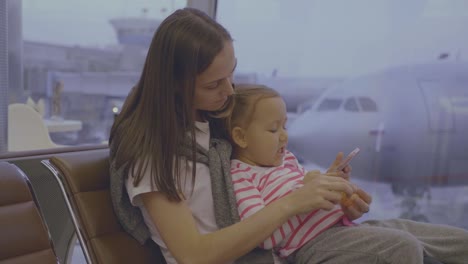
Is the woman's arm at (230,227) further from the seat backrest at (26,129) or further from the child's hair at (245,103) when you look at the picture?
the seat backrest at (26,129)

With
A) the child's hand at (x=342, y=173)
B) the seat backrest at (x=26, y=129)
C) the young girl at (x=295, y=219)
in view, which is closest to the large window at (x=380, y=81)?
the seat backrest at (x=26, y=129)

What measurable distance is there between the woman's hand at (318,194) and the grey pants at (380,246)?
0.10 meters

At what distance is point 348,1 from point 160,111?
1913 millimetres

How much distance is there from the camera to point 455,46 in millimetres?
2500

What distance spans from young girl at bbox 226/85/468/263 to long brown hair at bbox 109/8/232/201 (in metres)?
0.19

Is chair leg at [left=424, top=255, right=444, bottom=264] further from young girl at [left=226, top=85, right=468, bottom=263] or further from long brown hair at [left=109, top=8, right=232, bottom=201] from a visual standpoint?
long brown hair at [left=109, top=8, right=232, bottom=201]

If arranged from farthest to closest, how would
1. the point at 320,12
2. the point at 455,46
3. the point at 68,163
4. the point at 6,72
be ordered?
the point at 320,12
the point at 455,46
the point at 6,72
the point at 68,163

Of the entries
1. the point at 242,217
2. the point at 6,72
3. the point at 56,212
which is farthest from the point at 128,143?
the point at 6,72

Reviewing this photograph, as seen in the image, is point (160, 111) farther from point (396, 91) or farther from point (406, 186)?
point (406, 186)

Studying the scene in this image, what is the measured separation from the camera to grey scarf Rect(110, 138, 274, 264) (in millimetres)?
1119

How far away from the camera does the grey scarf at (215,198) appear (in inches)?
44.1

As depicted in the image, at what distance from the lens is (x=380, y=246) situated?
1.02 metres

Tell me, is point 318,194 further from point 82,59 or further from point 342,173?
point 82,59

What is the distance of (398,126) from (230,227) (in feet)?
6.77
